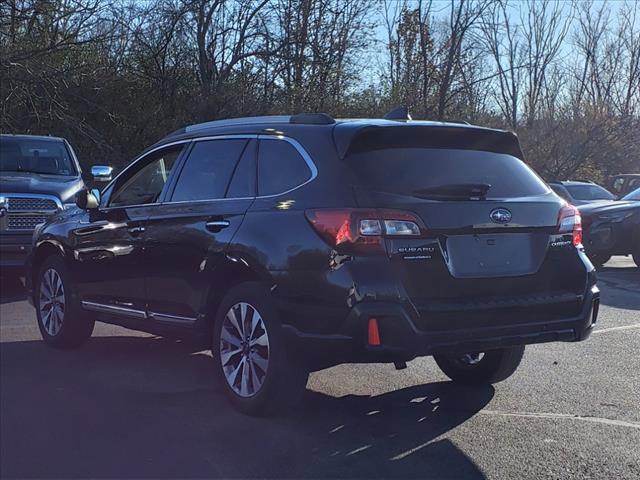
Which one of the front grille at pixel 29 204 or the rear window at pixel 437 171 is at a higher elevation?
the rear window at pixel 437 171

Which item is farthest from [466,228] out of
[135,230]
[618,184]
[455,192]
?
[618,184]

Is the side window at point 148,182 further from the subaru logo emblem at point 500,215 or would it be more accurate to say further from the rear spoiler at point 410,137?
the subaru logo emblem at point 500,215

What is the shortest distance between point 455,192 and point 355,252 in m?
0.74

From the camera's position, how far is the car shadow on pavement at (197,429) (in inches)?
161

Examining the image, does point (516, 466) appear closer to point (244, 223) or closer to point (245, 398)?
point (245, 398)

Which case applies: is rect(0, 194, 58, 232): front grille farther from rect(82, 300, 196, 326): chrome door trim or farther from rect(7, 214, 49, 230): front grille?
rect(82, 300, 196, 326): chrome door trim

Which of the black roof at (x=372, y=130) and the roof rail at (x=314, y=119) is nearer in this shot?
the black roof at (x=372, y=130)

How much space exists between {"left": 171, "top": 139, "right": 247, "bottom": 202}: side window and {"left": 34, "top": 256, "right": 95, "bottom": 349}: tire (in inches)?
67.1

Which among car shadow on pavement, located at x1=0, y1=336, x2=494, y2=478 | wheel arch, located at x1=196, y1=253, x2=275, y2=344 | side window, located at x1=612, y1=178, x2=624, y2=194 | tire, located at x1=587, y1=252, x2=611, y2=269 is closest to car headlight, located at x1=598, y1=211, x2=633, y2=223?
tire, located at x1=587, y1=252, x2=611, y2=269

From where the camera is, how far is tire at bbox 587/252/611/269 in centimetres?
1242

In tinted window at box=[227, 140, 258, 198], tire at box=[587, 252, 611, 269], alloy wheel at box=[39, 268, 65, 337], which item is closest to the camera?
tinted window at box=[227, 140, 258, 198]

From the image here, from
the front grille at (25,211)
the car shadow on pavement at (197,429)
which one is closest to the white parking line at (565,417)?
the car shadow on pavement at (197,429)

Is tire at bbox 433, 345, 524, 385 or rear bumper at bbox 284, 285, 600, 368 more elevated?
rear bumper at bbox 284, 285, 600, 368

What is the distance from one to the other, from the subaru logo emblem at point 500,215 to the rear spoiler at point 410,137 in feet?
1.73
